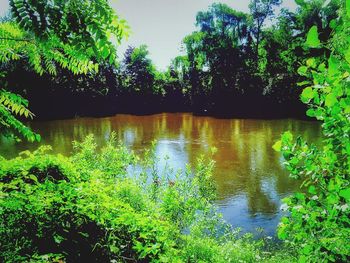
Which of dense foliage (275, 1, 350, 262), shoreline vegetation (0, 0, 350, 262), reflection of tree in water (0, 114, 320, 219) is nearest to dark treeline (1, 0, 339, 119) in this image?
reflection of tree in water (0, 114, 320, 219)

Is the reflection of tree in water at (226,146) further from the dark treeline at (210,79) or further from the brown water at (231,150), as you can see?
the dark treeline at (210,79)

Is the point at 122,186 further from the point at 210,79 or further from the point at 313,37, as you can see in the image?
the point at 210,79

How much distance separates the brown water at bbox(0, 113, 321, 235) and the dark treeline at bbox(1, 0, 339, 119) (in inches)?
486

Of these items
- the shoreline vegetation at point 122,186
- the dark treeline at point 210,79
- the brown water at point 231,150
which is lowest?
the brown water at point 231,150

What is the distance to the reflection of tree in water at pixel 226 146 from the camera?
13.2m

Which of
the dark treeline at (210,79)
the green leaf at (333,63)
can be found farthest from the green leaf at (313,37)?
the dark treeline at (210,79)

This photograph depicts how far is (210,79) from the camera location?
166 feet

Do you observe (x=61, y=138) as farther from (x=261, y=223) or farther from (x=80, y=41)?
(x=80, y=41)

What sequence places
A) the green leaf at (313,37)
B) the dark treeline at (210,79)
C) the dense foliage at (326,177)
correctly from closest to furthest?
the green leaf at (313,37) → the dense foliage at (326,177) → the dark treeline at (210,79)

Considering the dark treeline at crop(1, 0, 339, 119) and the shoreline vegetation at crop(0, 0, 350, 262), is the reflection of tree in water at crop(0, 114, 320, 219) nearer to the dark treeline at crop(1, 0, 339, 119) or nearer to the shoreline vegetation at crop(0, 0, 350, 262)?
the shoreline vegetation at crop(0, 0, 350, 262)

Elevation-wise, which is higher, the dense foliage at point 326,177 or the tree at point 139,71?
the tree at point 139,71

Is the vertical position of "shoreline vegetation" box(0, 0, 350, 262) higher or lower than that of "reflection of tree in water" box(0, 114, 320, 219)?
higher

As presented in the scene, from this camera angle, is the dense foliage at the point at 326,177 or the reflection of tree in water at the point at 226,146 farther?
the reflection of tree in water at the point at 226,146

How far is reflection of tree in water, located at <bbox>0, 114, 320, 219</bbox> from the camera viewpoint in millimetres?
13232
